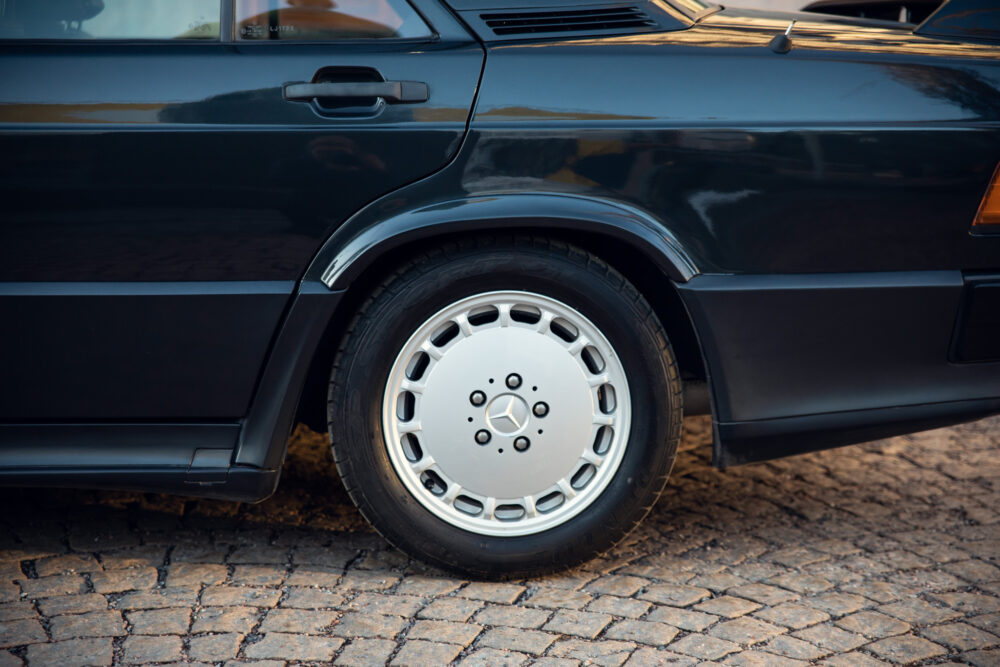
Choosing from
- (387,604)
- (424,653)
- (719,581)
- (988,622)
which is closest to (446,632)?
(424,653)

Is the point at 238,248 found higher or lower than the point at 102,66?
lower

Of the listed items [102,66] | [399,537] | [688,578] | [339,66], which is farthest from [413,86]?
[688,578]

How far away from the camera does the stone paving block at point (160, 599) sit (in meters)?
2.60

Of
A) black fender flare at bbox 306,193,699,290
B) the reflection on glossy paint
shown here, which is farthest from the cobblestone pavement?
the reflection on glossy paint

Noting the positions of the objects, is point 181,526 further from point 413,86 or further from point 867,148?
point 867,148

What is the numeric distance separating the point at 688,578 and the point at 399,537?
787mm

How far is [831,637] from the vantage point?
2.47 m

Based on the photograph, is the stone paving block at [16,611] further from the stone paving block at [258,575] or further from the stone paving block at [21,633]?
the stone paving block at [258,575]

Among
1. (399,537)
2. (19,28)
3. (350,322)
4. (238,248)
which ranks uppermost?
(19,28)

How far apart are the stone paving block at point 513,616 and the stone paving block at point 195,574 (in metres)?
0.72

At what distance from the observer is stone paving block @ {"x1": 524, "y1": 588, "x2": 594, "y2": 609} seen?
2.63 m

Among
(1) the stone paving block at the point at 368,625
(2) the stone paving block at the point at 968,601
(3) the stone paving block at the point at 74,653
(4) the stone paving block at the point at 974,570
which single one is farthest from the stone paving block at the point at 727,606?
(3) the stone paving block at the point at 74,653

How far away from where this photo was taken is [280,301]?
252 cm

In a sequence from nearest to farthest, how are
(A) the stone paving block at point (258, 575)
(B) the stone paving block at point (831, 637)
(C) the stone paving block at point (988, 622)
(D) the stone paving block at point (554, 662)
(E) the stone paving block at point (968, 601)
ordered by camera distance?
(D) the stone paving block at point (554, 662)
(B) the stone paving block at point (831, 637)
(C) the stone paving block at point (988, 622)
(E) the stone paving block at point (968, 601)
(A) the stone paving block at point (258, 575)
